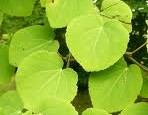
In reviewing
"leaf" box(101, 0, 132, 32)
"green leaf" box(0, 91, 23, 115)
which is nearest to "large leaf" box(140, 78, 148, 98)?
"leaf" box(101, 0, 132, 32)

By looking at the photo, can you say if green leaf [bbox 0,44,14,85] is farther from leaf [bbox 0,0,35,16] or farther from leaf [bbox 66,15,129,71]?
leaf [bbox 66,15,129,71]

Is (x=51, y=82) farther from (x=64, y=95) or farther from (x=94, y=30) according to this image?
(x=94, y=30)

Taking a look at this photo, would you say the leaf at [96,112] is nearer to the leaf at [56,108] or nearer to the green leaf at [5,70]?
the leaf at [56,108]

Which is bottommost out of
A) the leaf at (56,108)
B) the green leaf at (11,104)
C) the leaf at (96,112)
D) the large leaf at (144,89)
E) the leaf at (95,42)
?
the green leaf at (11,104)

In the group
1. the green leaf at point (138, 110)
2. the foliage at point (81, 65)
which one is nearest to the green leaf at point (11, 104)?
the foliage at point (81, 65)

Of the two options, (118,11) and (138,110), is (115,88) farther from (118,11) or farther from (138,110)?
(118,11)

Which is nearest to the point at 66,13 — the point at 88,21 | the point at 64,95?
the point at 88,21
